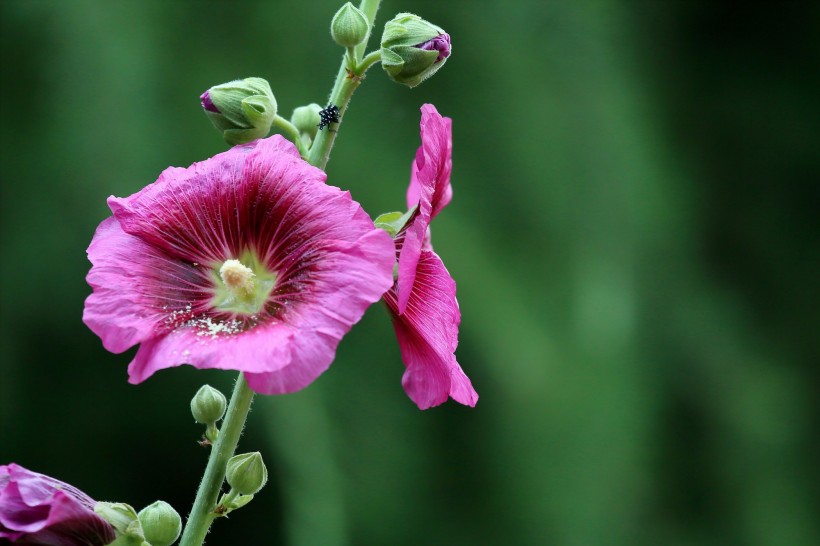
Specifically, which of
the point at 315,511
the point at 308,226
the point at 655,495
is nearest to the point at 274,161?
the point at 308,226

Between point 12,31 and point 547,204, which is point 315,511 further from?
point 12,31

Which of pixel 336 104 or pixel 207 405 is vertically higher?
pixel 336 104

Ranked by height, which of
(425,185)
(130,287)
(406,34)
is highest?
(406,34)

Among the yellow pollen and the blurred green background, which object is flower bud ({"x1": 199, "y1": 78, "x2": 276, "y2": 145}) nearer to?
the yellow pollen

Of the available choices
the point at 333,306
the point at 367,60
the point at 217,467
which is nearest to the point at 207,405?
the point at 217,467

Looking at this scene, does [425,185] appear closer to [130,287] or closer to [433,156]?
[433,156]

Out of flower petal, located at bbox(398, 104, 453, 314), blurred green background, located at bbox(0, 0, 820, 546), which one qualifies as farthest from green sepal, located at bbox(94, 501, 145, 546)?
blurred green background, located at bbox(0, 0, 820, 546)
